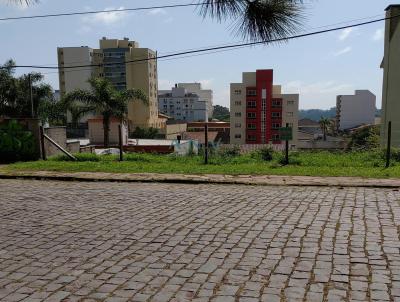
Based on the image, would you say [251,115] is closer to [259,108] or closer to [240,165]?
[259,108]

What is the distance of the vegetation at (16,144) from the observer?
1434 cm

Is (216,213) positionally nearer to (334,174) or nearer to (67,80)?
(334,174)

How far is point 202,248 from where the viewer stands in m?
4.49

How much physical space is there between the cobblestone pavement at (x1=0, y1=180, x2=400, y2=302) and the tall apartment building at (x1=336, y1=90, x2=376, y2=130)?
121 metres

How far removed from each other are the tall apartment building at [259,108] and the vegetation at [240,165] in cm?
6033

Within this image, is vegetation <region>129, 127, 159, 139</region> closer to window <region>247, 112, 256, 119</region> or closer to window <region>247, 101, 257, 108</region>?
window <region>247, 112, 256, 119</region>

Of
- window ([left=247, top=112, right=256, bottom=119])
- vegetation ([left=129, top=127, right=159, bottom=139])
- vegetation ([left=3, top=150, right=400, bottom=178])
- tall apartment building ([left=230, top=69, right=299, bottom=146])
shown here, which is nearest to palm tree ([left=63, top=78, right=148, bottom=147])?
vegetation ([left=3, top=150, right=400, bottom=178])

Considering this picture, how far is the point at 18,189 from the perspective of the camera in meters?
8.84

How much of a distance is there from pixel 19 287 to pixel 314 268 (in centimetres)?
266

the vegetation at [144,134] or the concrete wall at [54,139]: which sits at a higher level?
the concrete wall at [54,139]

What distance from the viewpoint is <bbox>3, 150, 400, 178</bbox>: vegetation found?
35.3 ft

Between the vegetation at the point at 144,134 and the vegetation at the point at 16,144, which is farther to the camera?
the vegetation at the point at 144,134

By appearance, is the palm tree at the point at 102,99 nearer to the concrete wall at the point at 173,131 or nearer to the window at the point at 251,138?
the concrete wall at the point at 173,131

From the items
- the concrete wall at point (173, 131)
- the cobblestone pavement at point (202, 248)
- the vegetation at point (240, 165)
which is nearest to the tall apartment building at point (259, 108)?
the concrete wall at point (173, 131)
